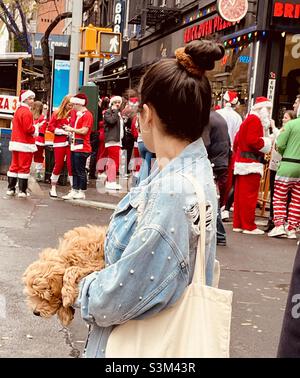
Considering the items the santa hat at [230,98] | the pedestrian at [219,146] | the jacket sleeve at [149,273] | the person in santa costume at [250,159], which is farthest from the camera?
the santa hat at [230,98]

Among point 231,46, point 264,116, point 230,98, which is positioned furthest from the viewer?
point 231,46

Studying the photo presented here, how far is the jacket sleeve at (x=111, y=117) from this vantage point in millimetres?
15186

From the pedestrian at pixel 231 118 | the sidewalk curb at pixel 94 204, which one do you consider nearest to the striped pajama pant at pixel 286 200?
the pedestrian at pixel 231 118

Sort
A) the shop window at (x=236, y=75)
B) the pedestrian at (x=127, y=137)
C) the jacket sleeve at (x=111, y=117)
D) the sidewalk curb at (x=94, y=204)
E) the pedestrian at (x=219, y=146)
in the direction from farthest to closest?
the pedestrian at (x=127, y=137) < the shop window at (x=236, y=75) < the jacket sleeve at (x=111, y=117) < the sidewalk curb at (x=94, y=204) < the pedestrian at (x=219, y=146)

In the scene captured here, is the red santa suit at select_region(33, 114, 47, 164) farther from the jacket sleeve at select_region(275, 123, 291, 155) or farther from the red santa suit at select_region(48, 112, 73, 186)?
the jacket sleeve at select_region(275, 123, 291, 155)

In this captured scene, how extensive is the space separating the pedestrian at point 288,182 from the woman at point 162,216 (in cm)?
754

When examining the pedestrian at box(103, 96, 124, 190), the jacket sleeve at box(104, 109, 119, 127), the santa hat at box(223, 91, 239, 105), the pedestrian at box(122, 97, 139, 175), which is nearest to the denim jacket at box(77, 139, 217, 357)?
the santa hat at box(223, 91, 239, 105)

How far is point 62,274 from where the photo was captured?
2.34m

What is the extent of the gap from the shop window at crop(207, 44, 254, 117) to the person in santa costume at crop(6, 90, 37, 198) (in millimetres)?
5349

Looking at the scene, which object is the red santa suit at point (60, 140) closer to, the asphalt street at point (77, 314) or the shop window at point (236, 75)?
the asphalt street at point (77, 314)

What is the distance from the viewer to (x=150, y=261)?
2104 millimetres

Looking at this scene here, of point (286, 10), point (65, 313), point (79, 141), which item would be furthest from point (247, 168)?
point (65, 313)

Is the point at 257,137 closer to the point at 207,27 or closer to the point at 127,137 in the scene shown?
the point at 127,137

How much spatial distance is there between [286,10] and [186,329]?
14.2 meters
